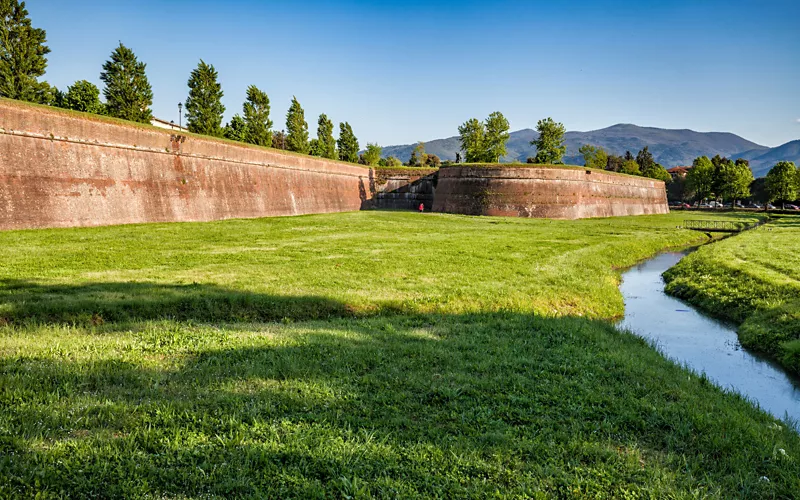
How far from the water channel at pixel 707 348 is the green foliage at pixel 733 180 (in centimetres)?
6461

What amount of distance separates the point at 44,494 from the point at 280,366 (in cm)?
271

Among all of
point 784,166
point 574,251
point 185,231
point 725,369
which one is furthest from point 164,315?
point 784,166

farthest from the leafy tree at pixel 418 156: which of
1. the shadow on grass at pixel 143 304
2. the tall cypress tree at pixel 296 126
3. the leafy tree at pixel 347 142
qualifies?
the shadow on grass at pixel 143 304

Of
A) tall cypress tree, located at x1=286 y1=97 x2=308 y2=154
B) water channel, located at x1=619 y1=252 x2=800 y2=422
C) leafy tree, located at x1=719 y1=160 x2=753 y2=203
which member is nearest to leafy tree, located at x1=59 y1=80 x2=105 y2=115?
tall cypress tree, located at x1=286 y1=97 x2=308 y2=154

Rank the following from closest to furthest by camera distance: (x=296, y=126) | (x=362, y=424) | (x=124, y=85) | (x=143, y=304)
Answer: (x=362, y=424)
(x=143, y=304)
(x=124, y=85)
(x=296, y=126)

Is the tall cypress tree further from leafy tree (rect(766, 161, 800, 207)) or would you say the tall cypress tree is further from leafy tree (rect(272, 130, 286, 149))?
leafy tree (rect(766, 161, 800, 207))

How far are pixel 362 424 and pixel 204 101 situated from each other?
39544 millimetres

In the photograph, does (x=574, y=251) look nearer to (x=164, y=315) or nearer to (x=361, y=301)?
(x=361, y=301)

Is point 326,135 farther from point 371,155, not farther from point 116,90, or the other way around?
point 116,90

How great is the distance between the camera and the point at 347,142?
2322 inches

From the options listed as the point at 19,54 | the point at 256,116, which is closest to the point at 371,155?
the point at 256,116

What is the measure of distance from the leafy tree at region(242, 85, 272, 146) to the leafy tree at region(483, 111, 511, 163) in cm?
2790

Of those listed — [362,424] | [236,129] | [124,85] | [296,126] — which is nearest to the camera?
[362,424]

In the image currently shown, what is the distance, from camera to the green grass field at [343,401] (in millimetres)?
3260
